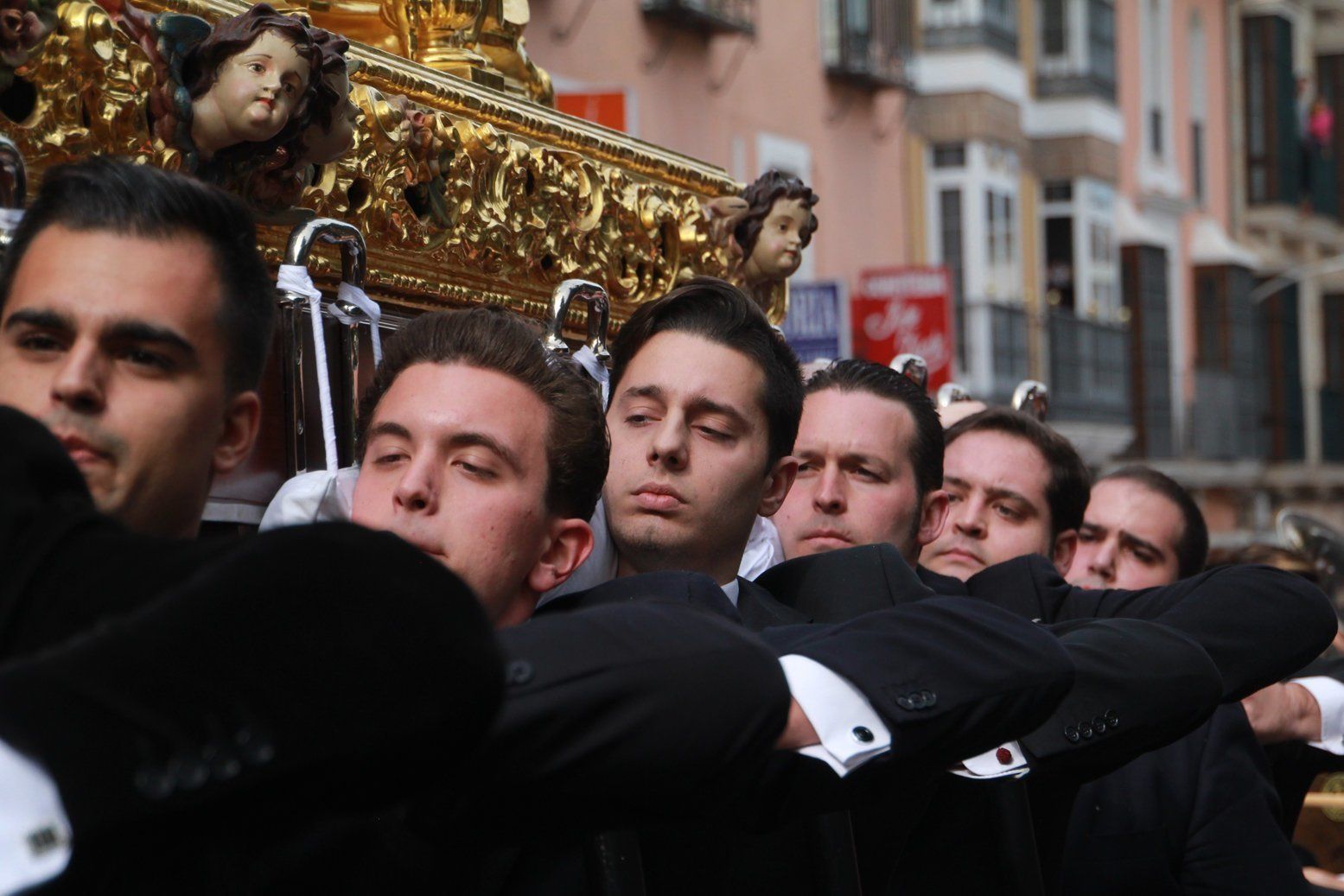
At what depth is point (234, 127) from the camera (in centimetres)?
182

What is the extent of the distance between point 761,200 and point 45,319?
1638mm

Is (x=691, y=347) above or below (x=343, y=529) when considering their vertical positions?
above

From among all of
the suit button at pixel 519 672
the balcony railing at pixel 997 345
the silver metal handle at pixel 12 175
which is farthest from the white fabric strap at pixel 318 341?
the balcony railing at pixel 997 345

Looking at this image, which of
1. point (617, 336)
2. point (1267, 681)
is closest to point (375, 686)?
point (617, 336)

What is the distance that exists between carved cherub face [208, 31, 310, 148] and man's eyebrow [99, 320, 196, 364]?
1.56ft

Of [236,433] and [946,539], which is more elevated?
[236,433]

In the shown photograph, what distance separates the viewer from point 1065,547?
11.0 feet

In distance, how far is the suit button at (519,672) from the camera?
137 centimetres

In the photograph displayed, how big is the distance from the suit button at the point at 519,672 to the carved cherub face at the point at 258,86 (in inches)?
25.4

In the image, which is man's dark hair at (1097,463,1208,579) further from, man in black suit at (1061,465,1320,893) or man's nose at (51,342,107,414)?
man's nose at (51,342,107,414)

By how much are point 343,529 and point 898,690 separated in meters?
0.65

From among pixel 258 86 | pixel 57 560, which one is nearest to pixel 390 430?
pixel 258 86

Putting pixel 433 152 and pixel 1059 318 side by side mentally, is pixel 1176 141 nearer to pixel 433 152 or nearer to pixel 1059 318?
pixel 1059 318

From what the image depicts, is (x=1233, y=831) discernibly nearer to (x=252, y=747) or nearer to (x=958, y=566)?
(x=958, y=566)
